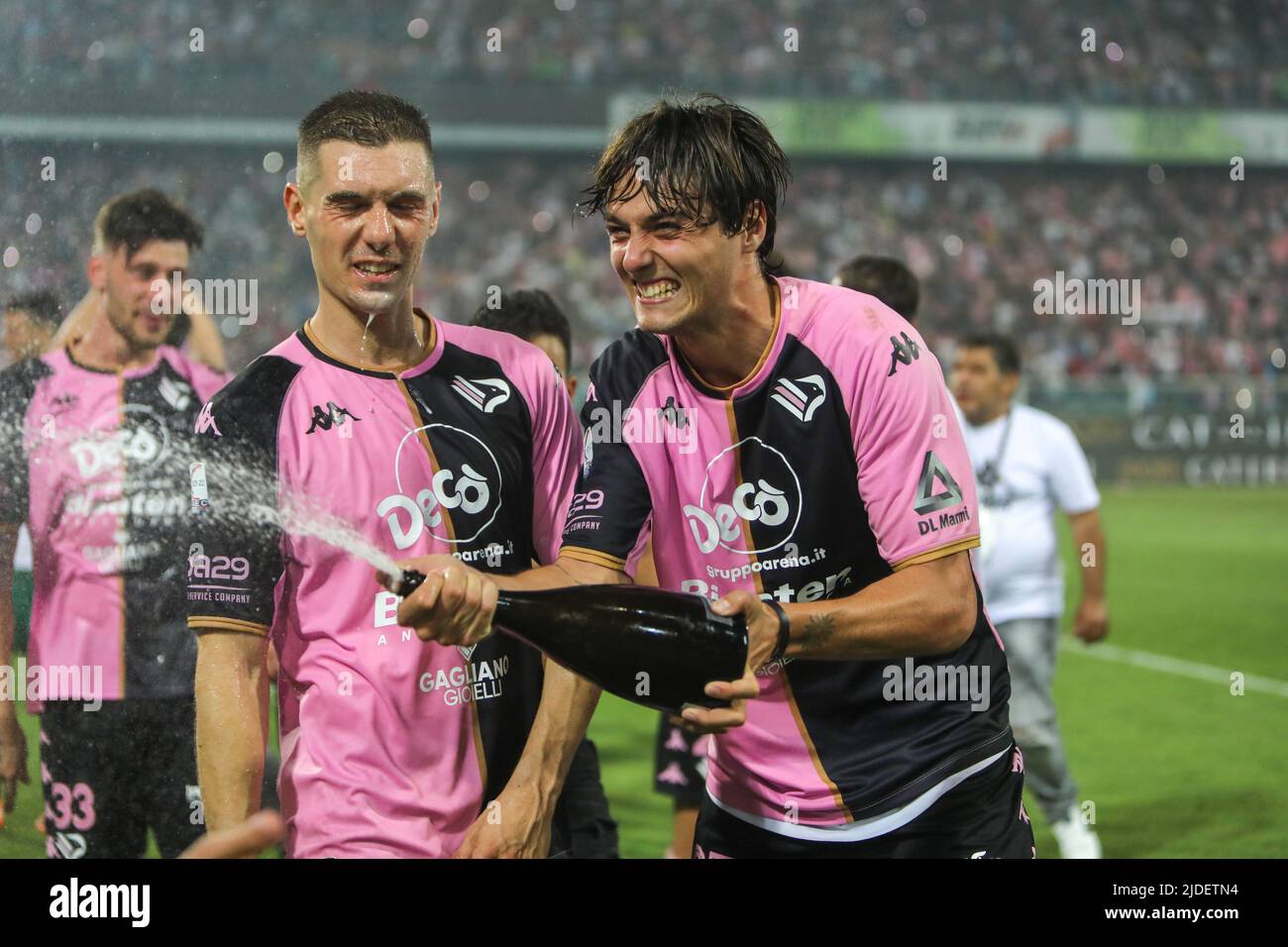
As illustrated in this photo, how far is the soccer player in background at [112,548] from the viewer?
3.55 m

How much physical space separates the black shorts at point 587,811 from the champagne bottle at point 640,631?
1.09 m

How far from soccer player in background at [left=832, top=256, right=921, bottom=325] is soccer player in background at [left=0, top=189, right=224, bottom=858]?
2.01 meters

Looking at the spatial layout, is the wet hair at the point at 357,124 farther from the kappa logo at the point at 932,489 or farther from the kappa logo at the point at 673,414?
the kappa logo at the point at 932,489

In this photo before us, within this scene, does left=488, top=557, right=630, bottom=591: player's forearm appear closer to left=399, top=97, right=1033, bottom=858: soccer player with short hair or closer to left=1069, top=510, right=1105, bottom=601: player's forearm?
left=399, top=97, right=1033, bottom=858: soccer player with short hair

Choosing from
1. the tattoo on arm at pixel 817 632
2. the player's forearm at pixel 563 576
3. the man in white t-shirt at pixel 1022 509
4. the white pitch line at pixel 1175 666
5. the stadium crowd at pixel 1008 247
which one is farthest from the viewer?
the stadium crowd at pixel 1008 247

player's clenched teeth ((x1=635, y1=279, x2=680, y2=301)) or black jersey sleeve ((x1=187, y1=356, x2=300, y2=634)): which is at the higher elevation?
player's clenched teeth ((x1=635, y1=279, x2=680, y2=301))

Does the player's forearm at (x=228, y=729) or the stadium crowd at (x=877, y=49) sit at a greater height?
the stadium crowd at (x=877, y=49)

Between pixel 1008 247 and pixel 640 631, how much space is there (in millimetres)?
23290

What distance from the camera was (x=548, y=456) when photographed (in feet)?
9.29

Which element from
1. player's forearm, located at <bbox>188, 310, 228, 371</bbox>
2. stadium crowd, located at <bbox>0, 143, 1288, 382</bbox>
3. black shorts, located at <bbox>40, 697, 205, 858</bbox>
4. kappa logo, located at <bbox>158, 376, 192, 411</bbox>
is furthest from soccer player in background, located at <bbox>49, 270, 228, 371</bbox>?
stadium crowd, located at <bbox>0, 143, 1288, 382</bbox>

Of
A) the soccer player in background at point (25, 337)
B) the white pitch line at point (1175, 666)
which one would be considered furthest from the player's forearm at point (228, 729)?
the white pitch line at point (1175, 666)

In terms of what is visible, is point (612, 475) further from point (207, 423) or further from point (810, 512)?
point (207, 423)

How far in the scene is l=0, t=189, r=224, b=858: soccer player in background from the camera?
355 cm

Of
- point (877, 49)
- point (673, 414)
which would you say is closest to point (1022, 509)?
point (673, 414)
